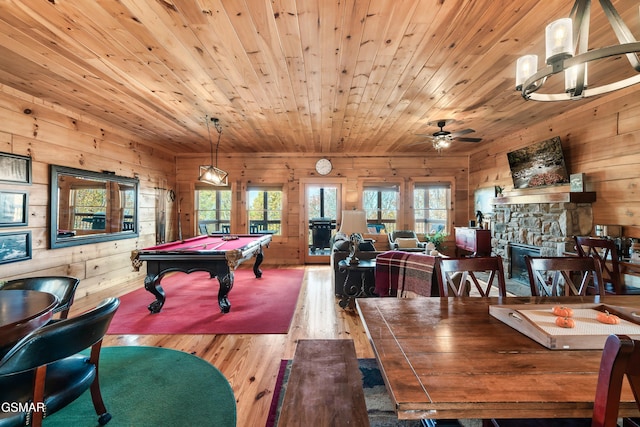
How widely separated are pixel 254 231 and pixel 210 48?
4.79 m

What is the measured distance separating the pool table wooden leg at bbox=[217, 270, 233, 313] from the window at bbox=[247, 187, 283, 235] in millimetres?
3320

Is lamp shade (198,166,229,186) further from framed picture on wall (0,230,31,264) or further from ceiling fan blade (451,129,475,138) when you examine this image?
ceiling fan blade (451,129,475,138)

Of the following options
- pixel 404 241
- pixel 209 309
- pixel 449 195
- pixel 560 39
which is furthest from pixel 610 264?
pixel 209 309

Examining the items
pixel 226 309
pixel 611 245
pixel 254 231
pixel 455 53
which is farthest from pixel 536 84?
pixel 254 231

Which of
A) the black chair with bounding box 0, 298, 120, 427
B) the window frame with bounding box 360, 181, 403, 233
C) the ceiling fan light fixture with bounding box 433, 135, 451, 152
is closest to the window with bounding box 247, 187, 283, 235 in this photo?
the window frame with bounding box 360, 181, 403, 233

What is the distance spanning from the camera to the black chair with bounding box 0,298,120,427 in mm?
1092

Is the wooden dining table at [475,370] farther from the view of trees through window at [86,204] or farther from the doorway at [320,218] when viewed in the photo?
the doorway at [320,218]

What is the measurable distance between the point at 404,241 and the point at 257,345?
400cm

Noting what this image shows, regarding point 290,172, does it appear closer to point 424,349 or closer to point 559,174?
point 559,174

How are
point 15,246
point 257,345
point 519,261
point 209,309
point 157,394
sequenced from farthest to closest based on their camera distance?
point 519,261, point 209,309, point 15,246, point 257,345, point 157,394

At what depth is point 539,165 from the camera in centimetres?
436

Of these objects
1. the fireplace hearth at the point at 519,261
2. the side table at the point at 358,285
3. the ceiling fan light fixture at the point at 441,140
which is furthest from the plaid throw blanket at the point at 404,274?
the fireplace hearth at the point at 519,261

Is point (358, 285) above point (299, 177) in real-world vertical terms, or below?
below

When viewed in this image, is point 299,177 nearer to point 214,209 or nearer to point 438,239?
point 214,209
